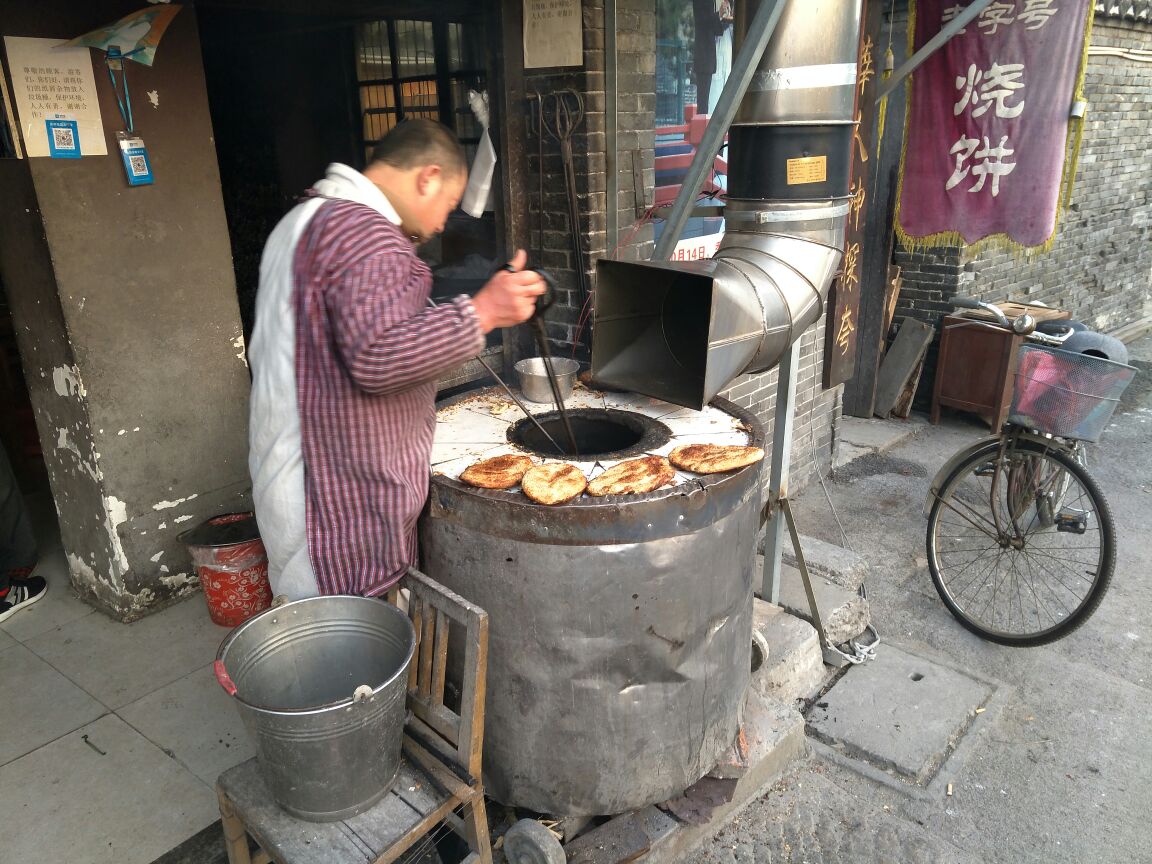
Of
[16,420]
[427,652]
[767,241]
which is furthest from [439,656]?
[16,420]

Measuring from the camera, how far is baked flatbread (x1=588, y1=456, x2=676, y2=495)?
2644 millimetres

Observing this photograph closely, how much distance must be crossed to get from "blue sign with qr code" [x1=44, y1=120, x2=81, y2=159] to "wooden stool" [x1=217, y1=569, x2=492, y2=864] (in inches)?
95.4

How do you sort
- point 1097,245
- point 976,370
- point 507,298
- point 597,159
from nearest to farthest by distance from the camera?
point 507,298
point 597,159
point 976,370
point 1097,245

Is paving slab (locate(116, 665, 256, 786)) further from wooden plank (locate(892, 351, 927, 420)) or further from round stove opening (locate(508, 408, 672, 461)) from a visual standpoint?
wooden plank (locate(892, 351, 927, 420))

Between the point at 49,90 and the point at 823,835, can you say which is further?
the point at 49,90

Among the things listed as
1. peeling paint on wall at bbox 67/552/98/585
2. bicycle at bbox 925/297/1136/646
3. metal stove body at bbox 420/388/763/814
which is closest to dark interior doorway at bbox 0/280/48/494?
peeling paint on wall at bbox 67/552/98/585

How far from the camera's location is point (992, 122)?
4977 mm

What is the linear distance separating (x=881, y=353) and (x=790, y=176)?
5.03 metres

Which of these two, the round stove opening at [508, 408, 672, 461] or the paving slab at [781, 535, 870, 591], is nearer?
the round stove opening at [508, 408, 672, 461]

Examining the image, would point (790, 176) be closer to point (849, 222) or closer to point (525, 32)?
point (849, 222)

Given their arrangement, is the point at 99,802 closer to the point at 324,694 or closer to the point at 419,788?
the point at 324,694

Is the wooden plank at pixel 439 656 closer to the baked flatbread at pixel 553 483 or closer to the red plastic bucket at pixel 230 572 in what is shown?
the baked flatbread at pixel 553 483

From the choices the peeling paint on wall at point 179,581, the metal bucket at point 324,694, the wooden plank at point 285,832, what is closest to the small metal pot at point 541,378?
the metal bucket at point 324,694

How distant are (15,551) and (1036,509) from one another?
5.77m
